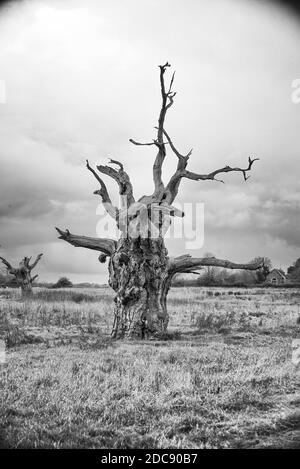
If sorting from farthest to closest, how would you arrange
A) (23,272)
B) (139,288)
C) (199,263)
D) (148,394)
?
(23,272) → (199,263) → (139,288) → (148,394)

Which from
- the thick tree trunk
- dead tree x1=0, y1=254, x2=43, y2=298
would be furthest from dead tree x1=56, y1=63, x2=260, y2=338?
dead tree x1=0, y1=254, x2=43, y2=298

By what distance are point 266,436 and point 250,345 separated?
6925mm

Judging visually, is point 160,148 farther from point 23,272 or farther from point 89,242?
point 23,272

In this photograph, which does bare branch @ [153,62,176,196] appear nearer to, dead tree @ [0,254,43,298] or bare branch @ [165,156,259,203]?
bare branch @ [165,156,259,203]

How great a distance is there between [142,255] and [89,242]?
187cm

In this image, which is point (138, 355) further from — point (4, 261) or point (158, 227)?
point (4, 261)

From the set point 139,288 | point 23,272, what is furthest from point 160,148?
point 23,272

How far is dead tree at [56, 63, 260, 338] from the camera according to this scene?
13852mm

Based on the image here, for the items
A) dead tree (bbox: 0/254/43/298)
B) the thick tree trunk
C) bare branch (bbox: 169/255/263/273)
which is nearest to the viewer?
the thick tree trunk

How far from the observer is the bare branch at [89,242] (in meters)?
14.8

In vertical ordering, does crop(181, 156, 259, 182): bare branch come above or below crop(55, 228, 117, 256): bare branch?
above

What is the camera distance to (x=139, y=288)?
13.8 meters

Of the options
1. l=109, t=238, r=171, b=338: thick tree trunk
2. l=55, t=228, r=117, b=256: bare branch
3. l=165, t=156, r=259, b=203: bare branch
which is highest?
l=165, t=156, r=259, b=203: bare branch

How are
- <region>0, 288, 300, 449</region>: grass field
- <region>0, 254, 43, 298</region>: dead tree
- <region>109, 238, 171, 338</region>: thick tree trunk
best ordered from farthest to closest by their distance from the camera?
<region>0, 254, 43, 298</region>: dead tree, <region>109, 238, 171, 338</region>: thick tree trunk, <region>0, 288, 300, 449</region>: grass field
